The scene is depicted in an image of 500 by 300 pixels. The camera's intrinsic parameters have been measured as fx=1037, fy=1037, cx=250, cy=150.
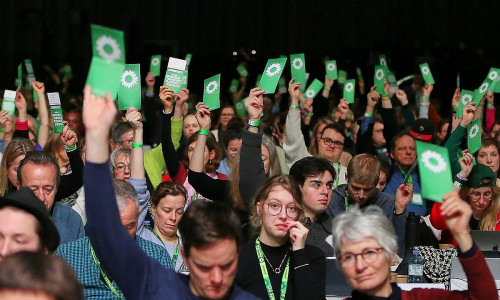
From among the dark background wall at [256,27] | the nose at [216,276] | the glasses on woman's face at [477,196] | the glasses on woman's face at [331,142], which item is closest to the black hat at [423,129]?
the glasses on woman's face at [331,142]

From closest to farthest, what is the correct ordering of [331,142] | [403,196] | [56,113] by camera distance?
[403,196]
[56,113]
[331,142]

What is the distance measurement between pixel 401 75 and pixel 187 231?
12176mm

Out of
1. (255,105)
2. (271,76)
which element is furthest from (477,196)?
(255,105)

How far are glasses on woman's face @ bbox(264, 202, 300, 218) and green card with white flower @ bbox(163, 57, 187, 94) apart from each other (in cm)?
260

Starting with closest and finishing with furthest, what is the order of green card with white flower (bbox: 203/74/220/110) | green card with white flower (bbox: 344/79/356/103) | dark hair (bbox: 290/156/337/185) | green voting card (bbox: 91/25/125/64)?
green voting card (bbox: 91/25/125/64)
dark hair (bbox: 290/156/337/185)
green card with white flower (bbox: 203/74/220/110)
green card with white flower (bbox: 344/79/356/103)

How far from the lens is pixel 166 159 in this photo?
686 centimetres

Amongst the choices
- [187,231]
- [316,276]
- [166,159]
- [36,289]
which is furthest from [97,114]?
[166,159]

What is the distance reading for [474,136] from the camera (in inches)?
268

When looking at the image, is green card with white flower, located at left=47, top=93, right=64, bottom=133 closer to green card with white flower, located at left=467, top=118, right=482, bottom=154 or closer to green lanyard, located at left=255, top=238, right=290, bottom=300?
green card with white flower, located at left=467, top=118, right=482, bottom=154

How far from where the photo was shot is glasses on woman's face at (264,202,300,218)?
4242 millimetres

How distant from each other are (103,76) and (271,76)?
3.60m

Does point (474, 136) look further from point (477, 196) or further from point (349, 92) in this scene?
point (349, 92)

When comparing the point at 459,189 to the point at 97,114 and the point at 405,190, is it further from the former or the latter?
the point at 97,114

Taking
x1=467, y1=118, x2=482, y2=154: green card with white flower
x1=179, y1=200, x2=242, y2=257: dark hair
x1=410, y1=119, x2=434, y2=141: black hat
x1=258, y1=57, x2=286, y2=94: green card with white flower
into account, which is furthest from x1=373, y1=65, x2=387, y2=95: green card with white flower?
x1=179, y1=200, x2=242, y2=257: dark hair
